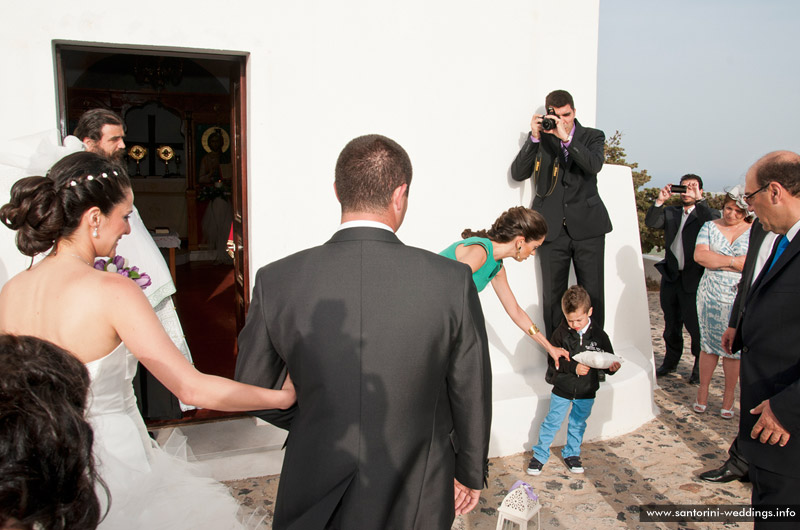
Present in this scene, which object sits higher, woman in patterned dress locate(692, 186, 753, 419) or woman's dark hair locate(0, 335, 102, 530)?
woman's dark hair locate(0, 335, 102, 530)

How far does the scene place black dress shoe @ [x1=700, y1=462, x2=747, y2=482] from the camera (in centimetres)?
438

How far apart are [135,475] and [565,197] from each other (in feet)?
12.5

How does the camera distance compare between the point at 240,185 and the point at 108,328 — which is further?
the point at 240,185

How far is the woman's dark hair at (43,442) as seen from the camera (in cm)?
89

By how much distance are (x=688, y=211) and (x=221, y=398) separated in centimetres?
556

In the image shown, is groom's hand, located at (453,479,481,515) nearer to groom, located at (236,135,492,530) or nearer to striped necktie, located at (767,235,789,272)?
groom, located at (236,135,492,530)

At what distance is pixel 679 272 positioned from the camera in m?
6.28

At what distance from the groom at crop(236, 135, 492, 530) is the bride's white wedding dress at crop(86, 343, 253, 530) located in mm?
434

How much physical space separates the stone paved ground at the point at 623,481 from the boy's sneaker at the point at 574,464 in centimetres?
6

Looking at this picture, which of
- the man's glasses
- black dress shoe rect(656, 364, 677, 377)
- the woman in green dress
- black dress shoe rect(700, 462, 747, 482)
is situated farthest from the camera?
black dress shoe rect(656, 364, 677, 377)

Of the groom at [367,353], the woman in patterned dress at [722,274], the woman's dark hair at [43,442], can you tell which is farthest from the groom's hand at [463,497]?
the woman in patterned dress at [722,274]

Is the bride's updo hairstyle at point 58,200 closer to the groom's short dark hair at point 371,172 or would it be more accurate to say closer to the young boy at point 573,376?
the groom's short dark hair at point 371,172

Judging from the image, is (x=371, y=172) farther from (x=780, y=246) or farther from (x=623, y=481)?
(x=623, y=481)

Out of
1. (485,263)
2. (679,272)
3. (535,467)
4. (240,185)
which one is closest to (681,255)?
(679,272)
